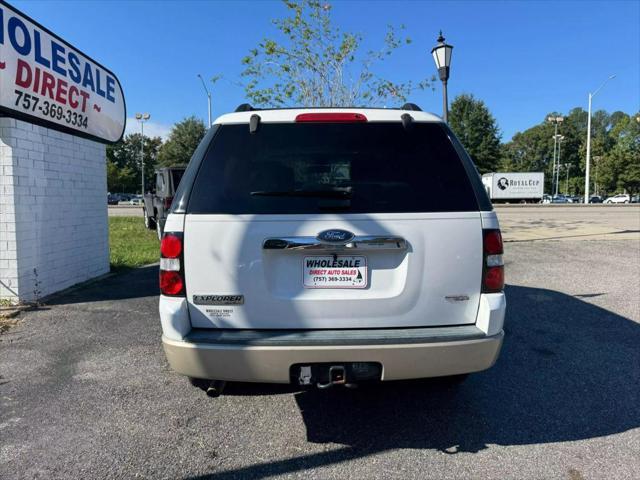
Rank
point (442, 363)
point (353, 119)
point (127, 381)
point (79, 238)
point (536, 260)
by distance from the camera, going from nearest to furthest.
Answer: point (442, 363), point (353, 119), point (127, 381), point (79, 238), point (536, 260)

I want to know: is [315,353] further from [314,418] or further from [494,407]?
[494,407]

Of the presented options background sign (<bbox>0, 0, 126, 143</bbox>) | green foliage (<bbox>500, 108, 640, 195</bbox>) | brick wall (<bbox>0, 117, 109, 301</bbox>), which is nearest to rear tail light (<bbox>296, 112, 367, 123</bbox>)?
background sign (<bbox>0, 0, 126, 143</bbox>)

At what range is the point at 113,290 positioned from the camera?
7098 mm

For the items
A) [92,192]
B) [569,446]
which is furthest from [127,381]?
[92,192]

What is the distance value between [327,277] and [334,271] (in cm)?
5

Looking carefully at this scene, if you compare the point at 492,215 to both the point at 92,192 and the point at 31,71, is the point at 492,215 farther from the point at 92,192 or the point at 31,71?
the point at 92,192

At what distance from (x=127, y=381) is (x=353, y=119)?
2.83m

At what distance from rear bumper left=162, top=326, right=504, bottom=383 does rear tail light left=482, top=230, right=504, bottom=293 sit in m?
0.30

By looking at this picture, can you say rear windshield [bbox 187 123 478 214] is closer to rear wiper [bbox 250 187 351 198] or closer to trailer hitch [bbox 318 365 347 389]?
rear wiper [bbox 250 187 351 198]

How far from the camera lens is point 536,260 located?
33.6 ft

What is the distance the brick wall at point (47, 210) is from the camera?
5.86 meters

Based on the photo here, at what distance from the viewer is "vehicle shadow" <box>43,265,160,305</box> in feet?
21.4

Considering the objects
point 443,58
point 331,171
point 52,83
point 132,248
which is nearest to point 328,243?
point 331,171

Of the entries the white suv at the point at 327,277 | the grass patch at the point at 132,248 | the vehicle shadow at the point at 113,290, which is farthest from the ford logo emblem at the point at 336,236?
the grass patch at the point at 132,248
